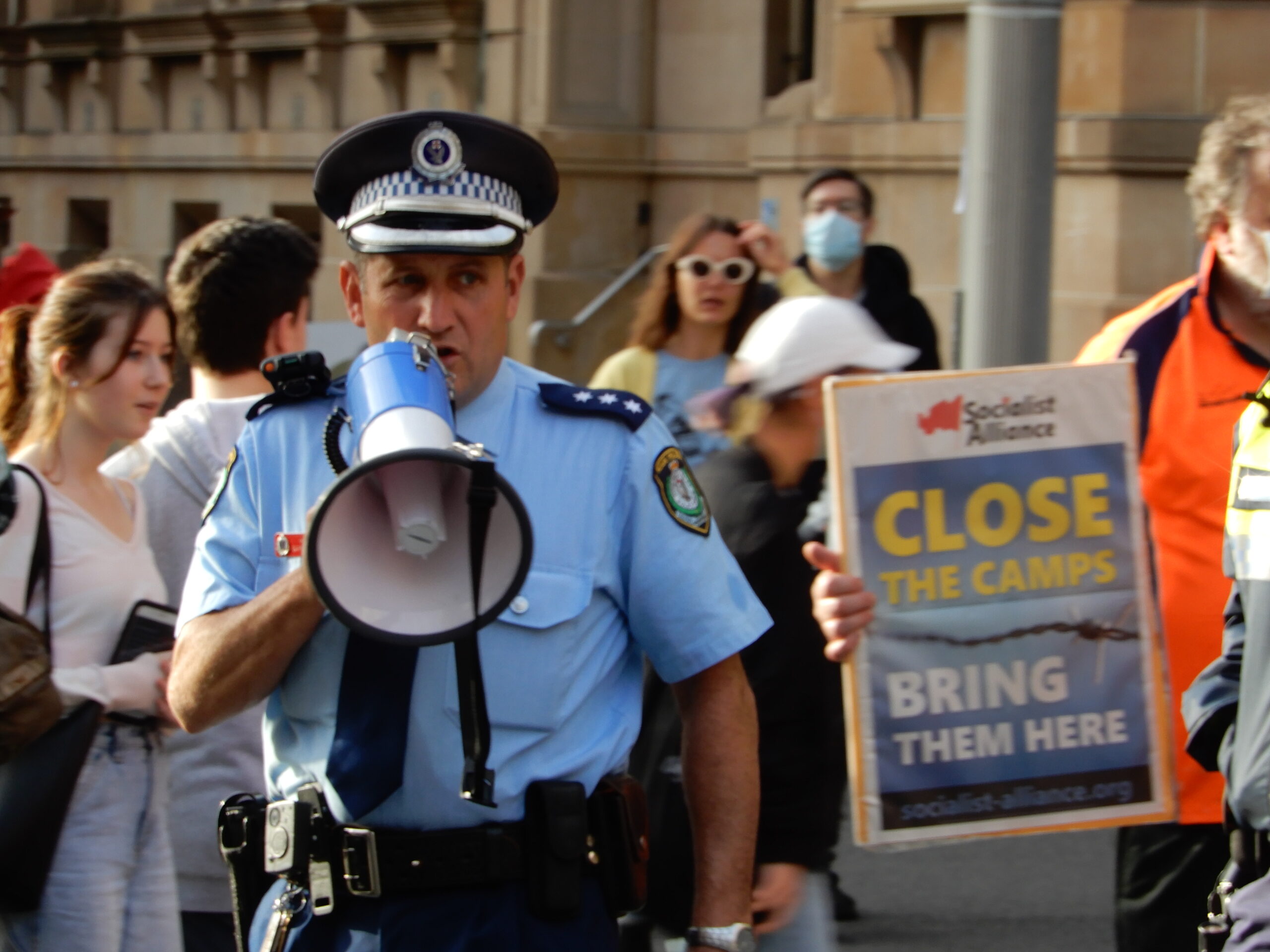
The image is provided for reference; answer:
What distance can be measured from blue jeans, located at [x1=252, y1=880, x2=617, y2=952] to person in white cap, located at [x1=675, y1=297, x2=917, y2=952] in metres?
0.91

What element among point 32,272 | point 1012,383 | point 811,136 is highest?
point 811,136

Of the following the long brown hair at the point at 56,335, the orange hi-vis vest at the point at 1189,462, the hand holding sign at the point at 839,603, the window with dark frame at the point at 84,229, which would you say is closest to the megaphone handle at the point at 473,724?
the hand holding sign at the point at 839,603

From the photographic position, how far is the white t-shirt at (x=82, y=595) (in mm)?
3523

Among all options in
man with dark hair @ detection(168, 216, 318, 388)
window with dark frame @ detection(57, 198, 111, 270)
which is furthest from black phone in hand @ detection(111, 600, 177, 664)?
window with dark frame @ detection(57, 198, 111, 270)

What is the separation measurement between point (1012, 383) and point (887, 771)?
74 cm

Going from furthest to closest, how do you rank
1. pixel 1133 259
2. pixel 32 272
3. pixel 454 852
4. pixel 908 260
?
pixel 908 260 < pixel 1133 259 < pixel 32 272 < pixel 454 852

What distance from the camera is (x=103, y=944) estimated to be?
349 cm

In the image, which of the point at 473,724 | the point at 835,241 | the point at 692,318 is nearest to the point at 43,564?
the point at 473,724

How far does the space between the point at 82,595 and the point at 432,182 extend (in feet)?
4.29

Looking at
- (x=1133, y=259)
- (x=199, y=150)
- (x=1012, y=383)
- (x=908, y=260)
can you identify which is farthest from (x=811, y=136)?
(x=1012, y=383)

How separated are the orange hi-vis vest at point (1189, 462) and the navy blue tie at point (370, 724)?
74.6 inches

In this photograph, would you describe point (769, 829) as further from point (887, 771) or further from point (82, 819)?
point (82, 819)

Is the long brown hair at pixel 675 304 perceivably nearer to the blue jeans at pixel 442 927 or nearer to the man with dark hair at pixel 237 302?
the man with dark hair at pixel 237 302

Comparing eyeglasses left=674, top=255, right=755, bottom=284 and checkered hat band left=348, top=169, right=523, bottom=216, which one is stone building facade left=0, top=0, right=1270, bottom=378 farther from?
checkered hat band left=348, top=169, right=523, bottom=216
